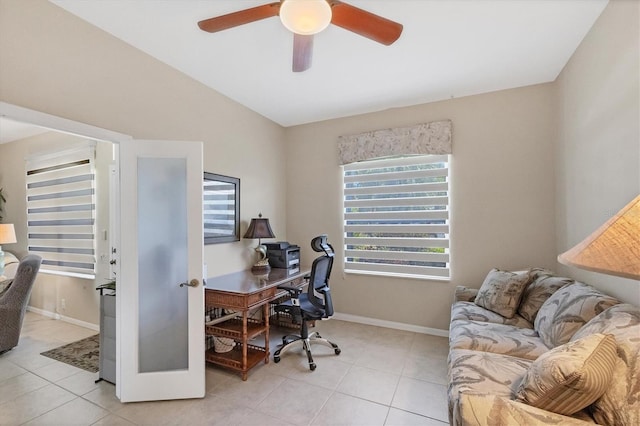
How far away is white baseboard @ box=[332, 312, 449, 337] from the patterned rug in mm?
2774

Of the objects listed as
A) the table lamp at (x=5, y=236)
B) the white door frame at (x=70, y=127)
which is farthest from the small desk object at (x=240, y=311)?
the table lamp at (x=5, y=236)

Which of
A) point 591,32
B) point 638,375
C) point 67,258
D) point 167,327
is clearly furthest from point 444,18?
point 67,258

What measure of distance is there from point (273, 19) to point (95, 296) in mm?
3907

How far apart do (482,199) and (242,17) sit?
2.96 meters

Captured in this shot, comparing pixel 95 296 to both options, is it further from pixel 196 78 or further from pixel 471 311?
pixel 471 311

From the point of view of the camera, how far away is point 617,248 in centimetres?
77

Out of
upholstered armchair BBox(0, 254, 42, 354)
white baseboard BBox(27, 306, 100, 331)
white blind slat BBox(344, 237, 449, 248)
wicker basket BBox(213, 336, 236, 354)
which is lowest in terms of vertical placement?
white baseboard BBox(27, 306, 100, 331)

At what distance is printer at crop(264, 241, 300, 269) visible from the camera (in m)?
3.51

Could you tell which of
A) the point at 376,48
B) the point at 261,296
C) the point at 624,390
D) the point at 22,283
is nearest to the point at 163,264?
the point at 261,296

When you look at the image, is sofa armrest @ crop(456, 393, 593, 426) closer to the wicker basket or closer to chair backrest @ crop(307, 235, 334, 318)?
chair backrest @ crop(307, 235, 334, 318)

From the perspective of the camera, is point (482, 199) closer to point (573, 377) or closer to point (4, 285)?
point (573, 377)

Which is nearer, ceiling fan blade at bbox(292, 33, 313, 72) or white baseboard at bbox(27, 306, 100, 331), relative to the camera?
ceiling fan blade at bbox(292, 33, 313, 72)

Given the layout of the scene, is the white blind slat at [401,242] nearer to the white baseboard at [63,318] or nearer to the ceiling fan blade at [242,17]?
the ceiling fan blade at [242,17]

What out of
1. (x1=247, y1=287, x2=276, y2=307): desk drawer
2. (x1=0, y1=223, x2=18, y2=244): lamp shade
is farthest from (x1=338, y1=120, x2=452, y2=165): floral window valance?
(x1=0, y1=223, x2=18, y2=244): lamp shade
